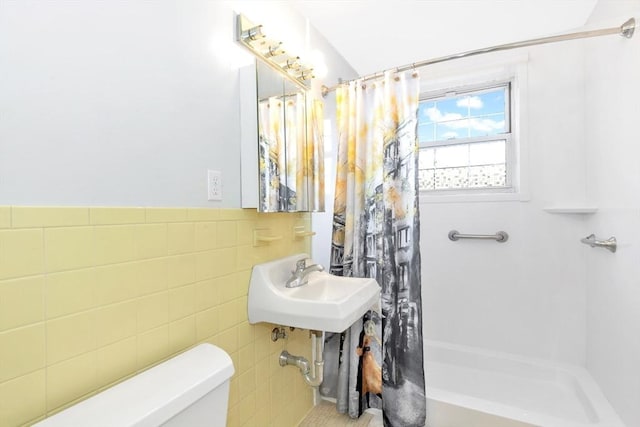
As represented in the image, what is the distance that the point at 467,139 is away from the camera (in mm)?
2299

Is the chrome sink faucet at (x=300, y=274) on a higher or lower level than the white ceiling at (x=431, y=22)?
lower

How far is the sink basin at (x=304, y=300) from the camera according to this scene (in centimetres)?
114

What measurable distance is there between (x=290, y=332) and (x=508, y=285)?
1.52 meters

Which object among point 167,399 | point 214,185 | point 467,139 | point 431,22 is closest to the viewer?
point 167,399

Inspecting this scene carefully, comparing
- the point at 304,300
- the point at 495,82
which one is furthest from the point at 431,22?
the point at 304,300

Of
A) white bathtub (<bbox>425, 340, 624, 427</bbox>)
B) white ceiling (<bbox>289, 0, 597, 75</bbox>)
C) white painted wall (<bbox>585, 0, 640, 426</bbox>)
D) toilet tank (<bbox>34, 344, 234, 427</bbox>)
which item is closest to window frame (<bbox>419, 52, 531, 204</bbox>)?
white ceiling (<bbox>289, 0, 597, 75</bbox>)

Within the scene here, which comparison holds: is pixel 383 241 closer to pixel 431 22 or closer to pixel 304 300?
pixel 304 300

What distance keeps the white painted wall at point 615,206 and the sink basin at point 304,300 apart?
1.09m

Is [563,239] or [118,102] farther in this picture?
[563,239]

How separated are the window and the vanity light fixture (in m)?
1.24

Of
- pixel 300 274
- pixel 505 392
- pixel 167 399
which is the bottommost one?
pixel 505 392

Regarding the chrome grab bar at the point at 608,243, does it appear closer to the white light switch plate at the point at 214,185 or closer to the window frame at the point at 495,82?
the window frame at the point at 495,82

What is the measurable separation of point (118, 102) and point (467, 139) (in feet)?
7.28

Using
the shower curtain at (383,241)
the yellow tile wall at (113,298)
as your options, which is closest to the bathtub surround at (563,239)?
the shower curtain at (383,241)
